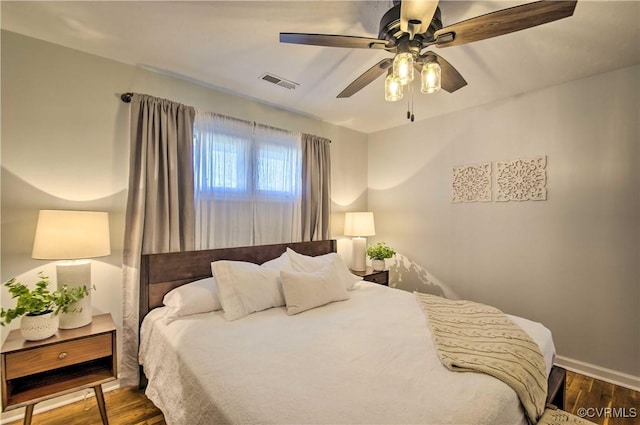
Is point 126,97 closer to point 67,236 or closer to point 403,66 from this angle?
point 67,236

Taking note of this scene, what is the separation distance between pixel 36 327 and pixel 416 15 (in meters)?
2.64

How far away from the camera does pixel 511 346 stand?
1.59m

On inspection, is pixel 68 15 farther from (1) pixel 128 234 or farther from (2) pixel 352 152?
(2) pixel 352 152

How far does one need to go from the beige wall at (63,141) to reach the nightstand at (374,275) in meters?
2.45

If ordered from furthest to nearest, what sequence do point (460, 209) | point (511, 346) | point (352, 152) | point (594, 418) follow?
point (352, 152) < point (460, 209) < point (594, 418) < point (511, 346)

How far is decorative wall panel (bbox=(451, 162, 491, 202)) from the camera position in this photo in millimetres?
3166

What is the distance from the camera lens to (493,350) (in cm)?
154

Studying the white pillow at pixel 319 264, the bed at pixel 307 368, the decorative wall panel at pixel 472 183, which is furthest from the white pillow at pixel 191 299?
the decorative wall panel at pixel 472 183

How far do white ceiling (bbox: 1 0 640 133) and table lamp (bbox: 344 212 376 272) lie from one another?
5.05 ft

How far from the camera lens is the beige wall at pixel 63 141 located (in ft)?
6.31

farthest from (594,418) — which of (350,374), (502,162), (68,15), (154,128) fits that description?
(68,15)

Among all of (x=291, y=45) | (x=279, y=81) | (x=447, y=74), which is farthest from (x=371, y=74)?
(x=279, y=81)

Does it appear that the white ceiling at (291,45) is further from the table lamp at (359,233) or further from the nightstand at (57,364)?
the nightstand at (57,364)

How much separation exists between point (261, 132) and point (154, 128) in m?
1.06
